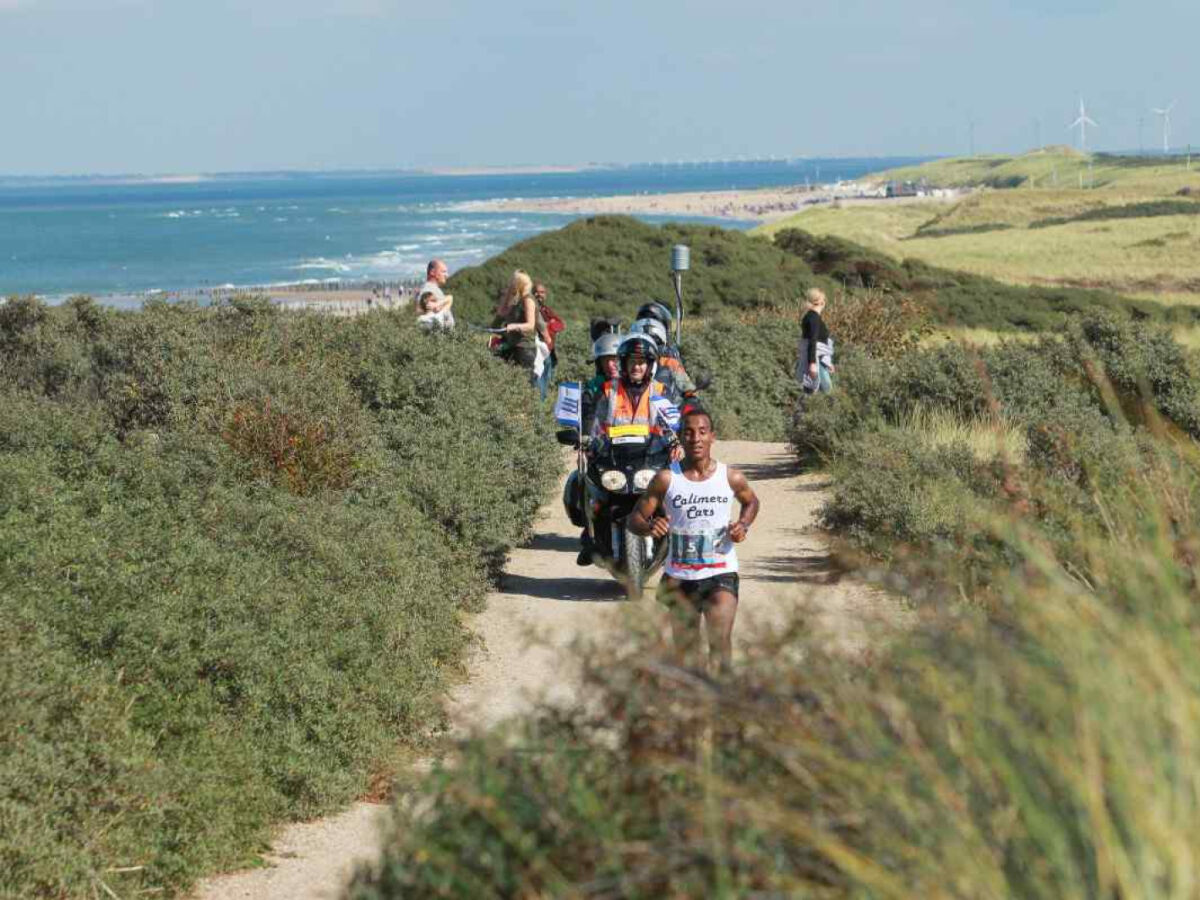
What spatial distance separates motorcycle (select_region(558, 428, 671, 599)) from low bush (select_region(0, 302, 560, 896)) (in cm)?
96

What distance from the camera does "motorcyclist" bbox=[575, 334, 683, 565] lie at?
1105 centimetres

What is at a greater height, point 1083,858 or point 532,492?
point 1083,858

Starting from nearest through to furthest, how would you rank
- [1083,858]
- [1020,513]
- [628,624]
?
1. [1083,858]
2. [628,624]
3. [1020,513]

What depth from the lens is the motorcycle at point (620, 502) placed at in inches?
432

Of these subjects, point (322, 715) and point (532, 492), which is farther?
point (532, 492)

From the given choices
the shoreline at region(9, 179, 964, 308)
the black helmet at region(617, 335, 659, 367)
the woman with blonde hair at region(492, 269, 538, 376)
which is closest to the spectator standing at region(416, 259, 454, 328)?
the woman with blonde hair at region(492, 269, 538, 376)

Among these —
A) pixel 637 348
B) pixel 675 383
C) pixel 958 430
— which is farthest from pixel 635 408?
pixel 958 430

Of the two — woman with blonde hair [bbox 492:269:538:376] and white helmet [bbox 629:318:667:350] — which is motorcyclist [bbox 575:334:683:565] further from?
woman with blonde hair [bbox 492:269:538:376]

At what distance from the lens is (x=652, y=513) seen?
26.9 feet

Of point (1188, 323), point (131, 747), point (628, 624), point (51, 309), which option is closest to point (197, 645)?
point (131, 747)

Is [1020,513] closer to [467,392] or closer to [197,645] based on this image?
[197,645]

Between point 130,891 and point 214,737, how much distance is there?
1300mm

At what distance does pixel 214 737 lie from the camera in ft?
24.8

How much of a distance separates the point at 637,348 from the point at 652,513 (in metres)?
3.02
